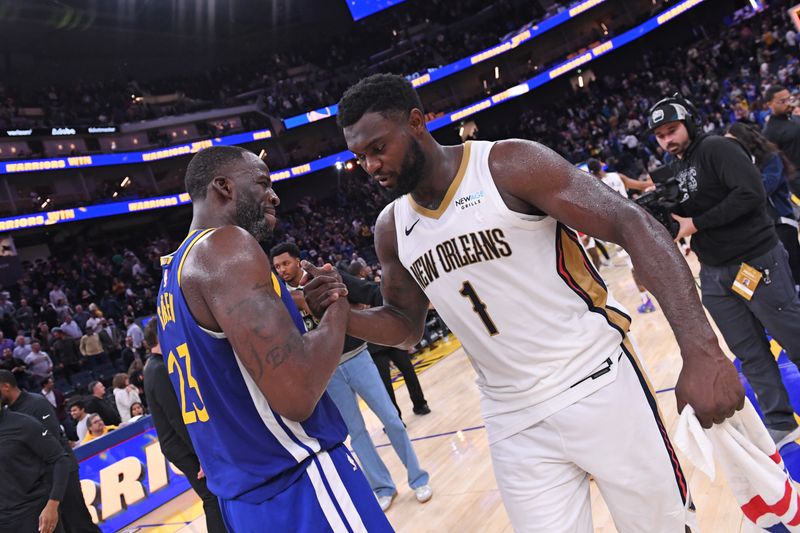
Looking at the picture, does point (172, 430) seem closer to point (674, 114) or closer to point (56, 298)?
point (674, 114)

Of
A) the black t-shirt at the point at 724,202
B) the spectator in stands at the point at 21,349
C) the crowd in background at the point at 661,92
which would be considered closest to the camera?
the black t-shirt at the point at 724,202

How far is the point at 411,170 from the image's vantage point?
2.13 m

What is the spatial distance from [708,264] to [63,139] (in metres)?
24.8

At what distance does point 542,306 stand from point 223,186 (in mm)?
1171

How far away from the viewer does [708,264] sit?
340cm

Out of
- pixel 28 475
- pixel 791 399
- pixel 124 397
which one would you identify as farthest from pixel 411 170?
pixel 124 397

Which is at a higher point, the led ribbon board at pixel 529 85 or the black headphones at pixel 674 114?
the led ribbon board at pixel 529 85


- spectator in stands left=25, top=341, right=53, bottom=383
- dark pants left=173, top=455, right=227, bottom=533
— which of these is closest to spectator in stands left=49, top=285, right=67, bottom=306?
spectator in stands left=25, top=341, right=53, bottom=383

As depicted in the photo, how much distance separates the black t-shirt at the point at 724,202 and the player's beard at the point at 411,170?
1.84 metres

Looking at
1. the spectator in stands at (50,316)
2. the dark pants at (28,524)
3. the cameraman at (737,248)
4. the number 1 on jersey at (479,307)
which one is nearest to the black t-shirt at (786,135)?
the cameraman at (737,248)

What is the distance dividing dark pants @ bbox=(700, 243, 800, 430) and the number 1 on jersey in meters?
1.97

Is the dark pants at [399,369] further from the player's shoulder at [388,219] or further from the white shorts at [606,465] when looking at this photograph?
the white shorts at [606,465]

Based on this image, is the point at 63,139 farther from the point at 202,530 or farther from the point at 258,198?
the point at 258,198

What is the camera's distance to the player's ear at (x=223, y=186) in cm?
204
